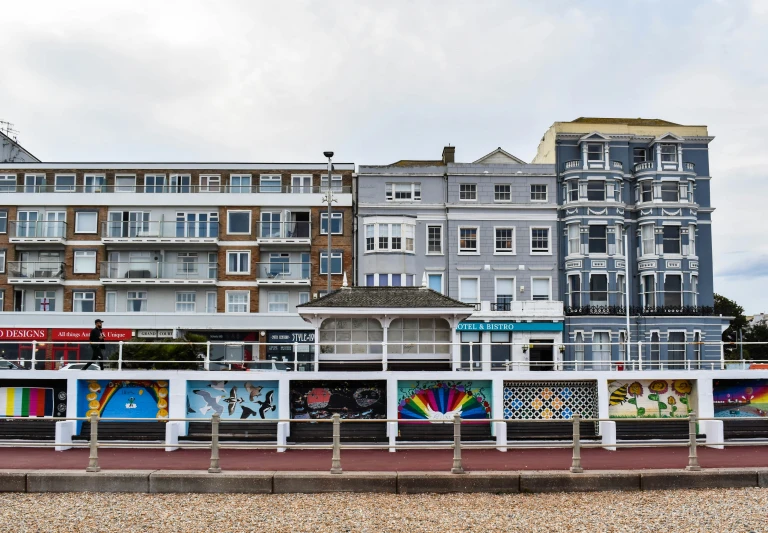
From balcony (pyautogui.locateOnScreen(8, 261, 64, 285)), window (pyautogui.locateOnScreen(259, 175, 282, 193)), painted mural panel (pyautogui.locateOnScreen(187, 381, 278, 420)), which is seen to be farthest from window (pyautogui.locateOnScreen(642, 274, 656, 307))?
balcony (pyautogui.locateOnScreen(8, 261, 64, 285))

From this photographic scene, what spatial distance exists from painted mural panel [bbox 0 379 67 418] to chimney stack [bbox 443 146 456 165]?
31245 mm

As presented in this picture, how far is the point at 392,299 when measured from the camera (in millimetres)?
23828

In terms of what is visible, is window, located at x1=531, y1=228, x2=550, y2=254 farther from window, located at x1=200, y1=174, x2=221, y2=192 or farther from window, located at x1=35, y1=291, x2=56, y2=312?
window, located at x1=35, y1=291, x2=56, y2=312

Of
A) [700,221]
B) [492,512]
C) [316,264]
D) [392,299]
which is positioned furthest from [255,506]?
[700,221]

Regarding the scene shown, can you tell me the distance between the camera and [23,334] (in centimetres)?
4597

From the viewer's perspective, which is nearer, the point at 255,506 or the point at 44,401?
the point at 255,506

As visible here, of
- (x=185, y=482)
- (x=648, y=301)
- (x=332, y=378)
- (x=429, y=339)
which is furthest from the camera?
(x=648, y=301)

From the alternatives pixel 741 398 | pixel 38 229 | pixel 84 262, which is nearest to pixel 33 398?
pixel 741 398

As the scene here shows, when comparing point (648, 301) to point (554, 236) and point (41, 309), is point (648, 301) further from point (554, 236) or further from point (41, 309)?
point (41, 309)

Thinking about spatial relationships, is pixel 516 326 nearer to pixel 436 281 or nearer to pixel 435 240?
pixel 436 281

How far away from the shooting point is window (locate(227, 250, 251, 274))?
4775cm

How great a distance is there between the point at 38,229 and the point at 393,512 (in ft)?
130

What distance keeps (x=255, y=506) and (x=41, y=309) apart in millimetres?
36901

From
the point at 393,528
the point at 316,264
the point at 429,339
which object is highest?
the point at 316,264
